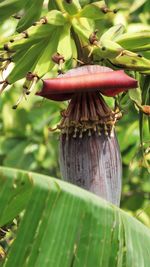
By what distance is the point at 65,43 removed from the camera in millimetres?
1489

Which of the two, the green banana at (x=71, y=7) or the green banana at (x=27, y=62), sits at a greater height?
the green banana at (x=71, y=7)

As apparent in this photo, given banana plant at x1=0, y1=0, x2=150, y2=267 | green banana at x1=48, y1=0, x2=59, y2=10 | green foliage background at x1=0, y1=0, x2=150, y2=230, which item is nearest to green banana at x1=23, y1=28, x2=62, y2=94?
banana plant at x1=0, y1=0, x2=150, y2=267

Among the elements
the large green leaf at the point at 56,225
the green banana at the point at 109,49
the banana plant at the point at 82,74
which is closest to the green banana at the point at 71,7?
the banana plant at the point at 82,74

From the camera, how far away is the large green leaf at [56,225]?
946mm

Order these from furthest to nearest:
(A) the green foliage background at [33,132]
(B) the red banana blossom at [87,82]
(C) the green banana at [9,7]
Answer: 1. (A) the green foliage background at [33,132]
2. (C) the green banana at [9,7]
3. (B) the red banana blossom at [87,82]

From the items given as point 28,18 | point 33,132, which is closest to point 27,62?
point 28,18

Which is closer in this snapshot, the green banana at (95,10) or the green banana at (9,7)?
the green banana at (95,10)

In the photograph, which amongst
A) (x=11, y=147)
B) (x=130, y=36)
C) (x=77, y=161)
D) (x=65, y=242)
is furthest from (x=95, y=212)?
(x=11, y=147)

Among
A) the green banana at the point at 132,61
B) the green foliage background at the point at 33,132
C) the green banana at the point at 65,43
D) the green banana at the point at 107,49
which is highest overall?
the green banana at the point at 65,43

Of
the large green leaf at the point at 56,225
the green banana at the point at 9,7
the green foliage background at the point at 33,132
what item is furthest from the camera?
Result: the green foliage background at the point at 33,132

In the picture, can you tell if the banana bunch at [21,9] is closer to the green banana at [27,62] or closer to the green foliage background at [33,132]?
the green banana at [27,62]

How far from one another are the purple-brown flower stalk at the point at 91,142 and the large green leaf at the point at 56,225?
1.45ft

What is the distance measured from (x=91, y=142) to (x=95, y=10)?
251 millimetres

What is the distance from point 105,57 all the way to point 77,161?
0.65 ft
